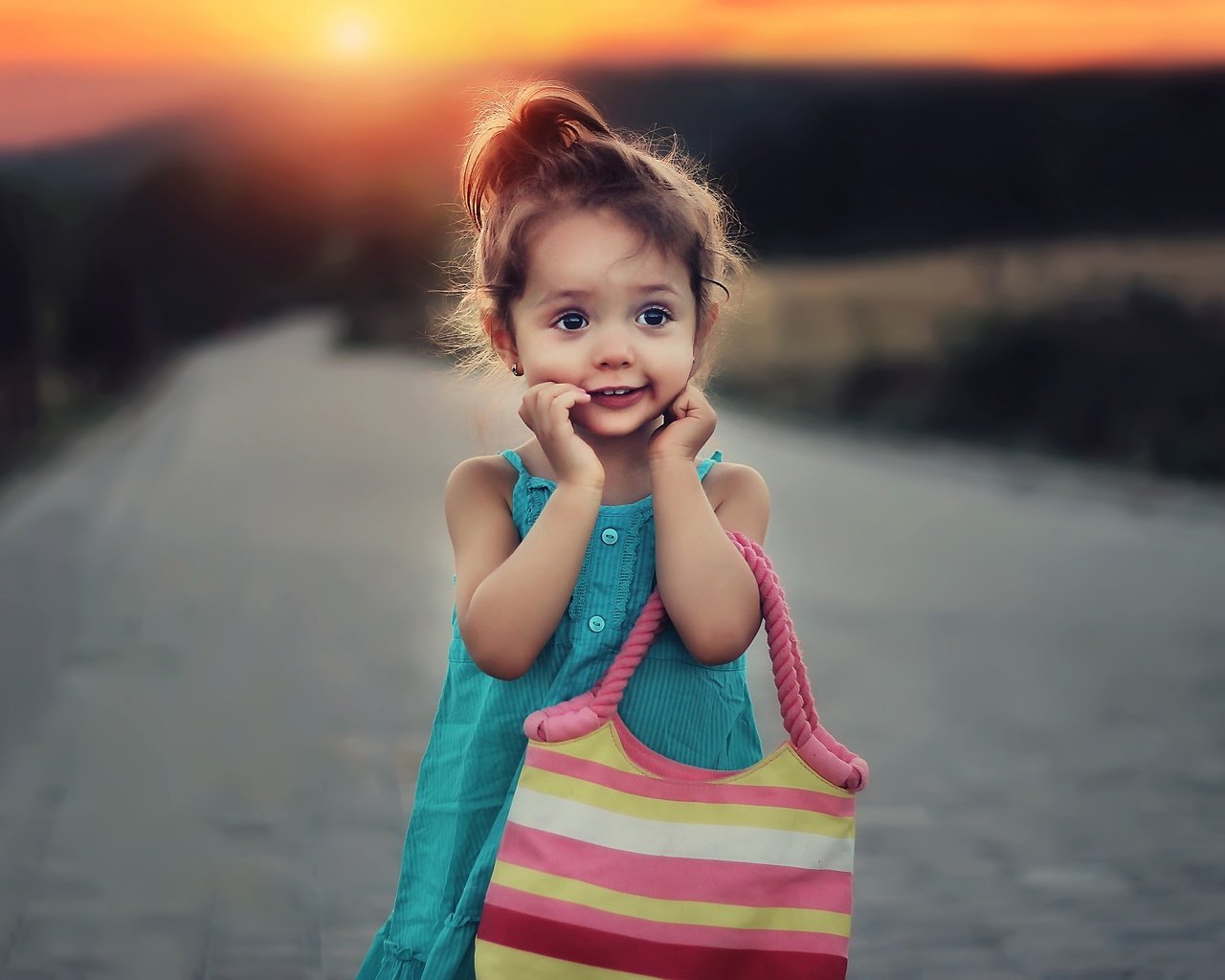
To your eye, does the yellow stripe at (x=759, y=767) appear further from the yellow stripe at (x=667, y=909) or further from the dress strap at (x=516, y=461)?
the dress strap at (x=516, y=461)

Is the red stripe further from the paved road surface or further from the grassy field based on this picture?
the grassy field

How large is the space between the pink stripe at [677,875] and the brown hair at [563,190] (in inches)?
28.6

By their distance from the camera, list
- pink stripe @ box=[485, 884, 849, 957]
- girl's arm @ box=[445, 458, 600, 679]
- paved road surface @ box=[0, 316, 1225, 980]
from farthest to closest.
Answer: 1. paved road surface @ box=[0, 316, 1225, 980]
2. girl's arm @ box=[445, 458, 600, 679]
3. pink stripe @ box=[485, 884, 849, 957]

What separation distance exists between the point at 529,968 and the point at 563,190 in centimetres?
98

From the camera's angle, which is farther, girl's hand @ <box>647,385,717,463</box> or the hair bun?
the hair bun

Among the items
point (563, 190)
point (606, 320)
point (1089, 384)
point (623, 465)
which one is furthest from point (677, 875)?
point (1089, 384)

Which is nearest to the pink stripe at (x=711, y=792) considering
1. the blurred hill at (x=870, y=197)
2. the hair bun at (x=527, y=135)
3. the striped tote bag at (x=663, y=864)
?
the striped tote bag at (x=663, y=864)

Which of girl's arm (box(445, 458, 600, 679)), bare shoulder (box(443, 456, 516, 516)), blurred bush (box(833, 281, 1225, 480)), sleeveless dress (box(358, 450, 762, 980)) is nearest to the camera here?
girl's arm (box(445, 458, 600, 679))

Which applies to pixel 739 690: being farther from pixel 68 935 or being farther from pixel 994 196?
pixel 994 196

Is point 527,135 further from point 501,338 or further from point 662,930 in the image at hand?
point 662,930

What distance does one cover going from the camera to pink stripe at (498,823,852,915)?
183cm

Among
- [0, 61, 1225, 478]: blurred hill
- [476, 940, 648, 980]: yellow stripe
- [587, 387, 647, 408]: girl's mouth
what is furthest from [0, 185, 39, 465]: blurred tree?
[476, 940, 648, 980]: yellow stripe

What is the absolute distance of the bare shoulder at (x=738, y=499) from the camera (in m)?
2.21

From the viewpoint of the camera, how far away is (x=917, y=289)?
59.4ft
